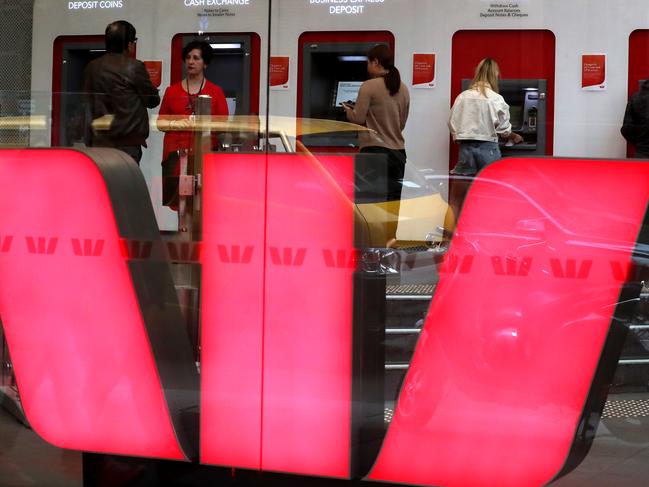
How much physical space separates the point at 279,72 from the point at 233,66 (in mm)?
170

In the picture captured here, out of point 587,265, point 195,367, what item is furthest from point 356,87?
point 195,367

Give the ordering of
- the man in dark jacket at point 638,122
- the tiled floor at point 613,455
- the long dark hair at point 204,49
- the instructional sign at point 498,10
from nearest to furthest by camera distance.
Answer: the man in dark jacket at point 638,122 → the instructional sign at point 498,10 → the tiled floor at point 613,455 → the long dark hair at point 204,49

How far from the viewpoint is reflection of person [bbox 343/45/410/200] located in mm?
2523

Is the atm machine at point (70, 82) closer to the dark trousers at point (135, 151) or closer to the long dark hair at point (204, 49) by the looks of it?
the dark trousers at point (135, 151)

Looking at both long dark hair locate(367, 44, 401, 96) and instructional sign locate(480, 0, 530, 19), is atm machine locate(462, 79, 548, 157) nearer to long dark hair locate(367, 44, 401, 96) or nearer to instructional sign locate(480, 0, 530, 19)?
instructional sign locate(480, 0, 530, 19)

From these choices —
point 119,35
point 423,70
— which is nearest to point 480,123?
point 423,70

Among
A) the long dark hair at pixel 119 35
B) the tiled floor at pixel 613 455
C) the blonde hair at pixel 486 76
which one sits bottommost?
the tiled floor at pixel 613 455

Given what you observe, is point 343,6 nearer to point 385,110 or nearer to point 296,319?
point 385,110

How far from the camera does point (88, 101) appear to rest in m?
2.77

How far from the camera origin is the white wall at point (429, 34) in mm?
2389

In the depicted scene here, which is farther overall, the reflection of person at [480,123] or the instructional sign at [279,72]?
the instructional sign at [279,72]

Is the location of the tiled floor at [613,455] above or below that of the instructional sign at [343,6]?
below

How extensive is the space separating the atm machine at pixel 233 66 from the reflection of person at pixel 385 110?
0.96 ft

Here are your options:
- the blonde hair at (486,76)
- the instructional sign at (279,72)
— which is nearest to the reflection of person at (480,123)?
the blonde hair at (486,76)
